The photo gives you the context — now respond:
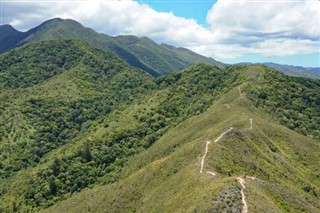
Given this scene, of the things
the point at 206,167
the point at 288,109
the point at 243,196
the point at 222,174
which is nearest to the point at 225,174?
the point at 222,174

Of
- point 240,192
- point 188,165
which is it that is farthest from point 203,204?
point 188,165

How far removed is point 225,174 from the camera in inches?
3735

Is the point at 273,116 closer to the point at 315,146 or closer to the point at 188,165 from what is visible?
the point at 315,146

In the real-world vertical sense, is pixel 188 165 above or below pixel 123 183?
above

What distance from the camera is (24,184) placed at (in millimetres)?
179000

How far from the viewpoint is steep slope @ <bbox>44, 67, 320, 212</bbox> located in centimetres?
8062

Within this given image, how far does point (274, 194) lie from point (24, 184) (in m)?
127

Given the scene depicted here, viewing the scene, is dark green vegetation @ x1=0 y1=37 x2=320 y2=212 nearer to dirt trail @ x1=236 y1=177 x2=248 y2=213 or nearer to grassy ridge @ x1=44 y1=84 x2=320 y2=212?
grassy ridge @ x1=44 y1=84 x2=320 y2=212

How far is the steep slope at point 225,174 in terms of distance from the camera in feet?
265

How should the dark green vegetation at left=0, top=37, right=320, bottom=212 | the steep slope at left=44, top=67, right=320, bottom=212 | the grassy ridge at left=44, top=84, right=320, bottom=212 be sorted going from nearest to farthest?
the steep slope at left=44, top=67, right=320, bottom=212 < the grassy ridge at left=44, top=84, right=320, bottom=212 < the dark green vegetation at left=0, top=37, right=320, bottom=212

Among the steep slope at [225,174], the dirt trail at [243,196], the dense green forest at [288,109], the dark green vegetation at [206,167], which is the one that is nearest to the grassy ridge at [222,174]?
the steep slope at [225,174]

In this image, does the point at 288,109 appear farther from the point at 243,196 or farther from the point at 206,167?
the point at 243,196

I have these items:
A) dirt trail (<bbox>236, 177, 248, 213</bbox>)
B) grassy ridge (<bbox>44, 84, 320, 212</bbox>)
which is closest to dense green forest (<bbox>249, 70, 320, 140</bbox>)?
grassy ridge (<bbox>44, 84, 320, 212</bbox>)

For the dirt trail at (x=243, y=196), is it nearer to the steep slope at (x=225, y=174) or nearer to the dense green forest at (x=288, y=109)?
the steep slope at (x=225, y=174)
